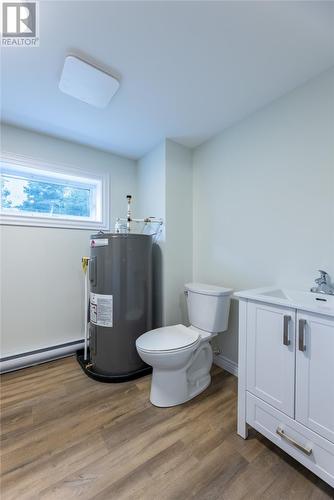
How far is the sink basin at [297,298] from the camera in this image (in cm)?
98

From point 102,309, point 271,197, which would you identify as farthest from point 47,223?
point 271,197

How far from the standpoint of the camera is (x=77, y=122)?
1.91m

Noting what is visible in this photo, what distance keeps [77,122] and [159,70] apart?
0.94 m

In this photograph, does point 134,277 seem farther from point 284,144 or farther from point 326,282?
point 284,144

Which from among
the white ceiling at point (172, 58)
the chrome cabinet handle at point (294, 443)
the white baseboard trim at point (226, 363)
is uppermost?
the white ceiling at point (172, 58)

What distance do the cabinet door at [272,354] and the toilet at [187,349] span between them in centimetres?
46

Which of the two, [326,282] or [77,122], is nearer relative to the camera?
[326,282]

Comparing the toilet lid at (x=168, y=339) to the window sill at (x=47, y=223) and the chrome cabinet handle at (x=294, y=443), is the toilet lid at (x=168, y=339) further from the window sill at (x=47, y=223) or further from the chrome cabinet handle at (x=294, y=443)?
the window sill at (x=47, y=223)

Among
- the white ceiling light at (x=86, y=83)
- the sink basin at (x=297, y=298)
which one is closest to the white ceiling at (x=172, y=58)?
the white ceiling light at (x=86, y=83)

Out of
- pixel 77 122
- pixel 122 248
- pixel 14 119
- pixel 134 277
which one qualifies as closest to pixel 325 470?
pixel 134 277

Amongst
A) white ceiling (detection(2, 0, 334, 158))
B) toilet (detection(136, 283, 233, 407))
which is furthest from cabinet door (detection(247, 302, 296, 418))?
white ceiling (detection(2, 0, 334, 158))

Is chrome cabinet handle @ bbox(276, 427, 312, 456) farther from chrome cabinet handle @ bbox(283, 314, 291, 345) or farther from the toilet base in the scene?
the toilet base

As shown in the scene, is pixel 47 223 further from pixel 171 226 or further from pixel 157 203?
pixel 171 226

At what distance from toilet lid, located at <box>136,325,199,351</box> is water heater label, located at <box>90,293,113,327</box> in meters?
0.36
